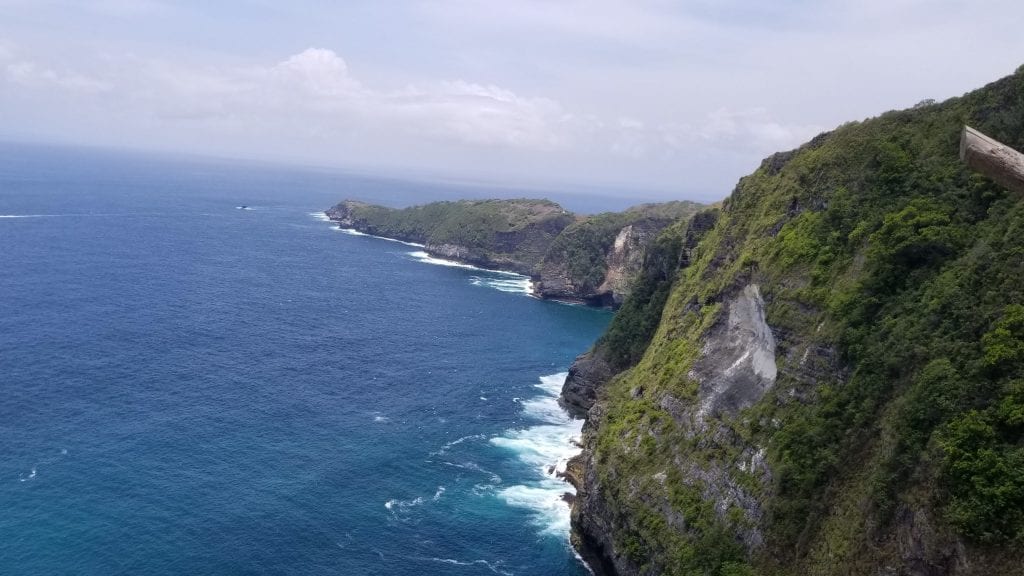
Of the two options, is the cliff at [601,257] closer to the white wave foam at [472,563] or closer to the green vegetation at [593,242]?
the green vegetation at [593,242]

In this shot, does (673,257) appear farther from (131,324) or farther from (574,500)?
(131,324)

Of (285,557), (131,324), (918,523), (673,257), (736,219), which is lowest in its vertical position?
(285,557)

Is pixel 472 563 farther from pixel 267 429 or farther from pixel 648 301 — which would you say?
pixel 648 301

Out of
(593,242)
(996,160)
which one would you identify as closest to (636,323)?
(996,160)

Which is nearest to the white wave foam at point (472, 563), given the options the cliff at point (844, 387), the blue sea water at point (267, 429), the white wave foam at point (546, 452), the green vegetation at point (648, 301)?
the blue sea water at point (267, 429)

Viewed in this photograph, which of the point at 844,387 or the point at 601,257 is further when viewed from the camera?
the point at 601,257

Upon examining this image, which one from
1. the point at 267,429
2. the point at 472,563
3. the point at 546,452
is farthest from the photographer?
the point at 546,452

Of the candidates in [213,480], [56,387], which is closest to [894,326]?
[213,480]
